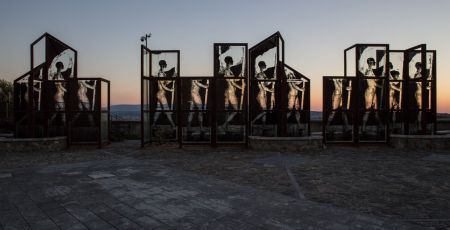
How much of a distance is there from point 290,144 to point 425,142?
6.26 meters

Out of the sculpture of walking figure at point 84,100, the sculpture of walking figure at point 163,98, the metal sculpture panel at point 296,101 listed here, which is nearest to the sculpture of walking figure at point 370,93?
the metal sculpture panel at point 296,101

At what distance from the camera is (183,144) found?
15.8 metres

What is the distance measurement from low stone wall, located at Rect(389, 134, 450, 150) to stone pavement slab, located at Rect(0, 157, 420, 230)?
11408 mm

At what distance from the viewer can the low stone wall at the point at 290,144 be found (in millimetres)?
14445

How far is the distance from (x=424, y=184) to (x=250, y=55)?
10.2 meters

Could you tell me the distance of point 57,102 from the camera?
51.6 feet

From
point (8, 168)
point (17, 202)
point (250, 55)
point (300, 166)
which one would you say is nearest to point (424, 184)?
point (300, 166)

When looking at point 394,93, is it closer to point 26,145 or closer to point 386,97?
point 386,97

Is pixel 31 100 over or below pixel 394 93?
below

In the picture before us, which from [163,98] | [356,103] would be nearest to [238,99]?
[163,98]

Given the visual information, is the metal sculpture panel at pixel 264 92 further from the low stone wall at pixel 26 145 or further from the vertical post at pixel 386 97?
the low stone wall at pixel 26 145

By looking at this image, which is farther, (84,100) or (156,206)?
(84,100)

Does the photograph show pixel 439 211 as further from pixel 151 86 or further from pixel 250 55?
pixel 151 86

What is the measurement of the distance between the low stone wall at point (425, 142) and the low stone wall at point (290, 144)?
418 cm
